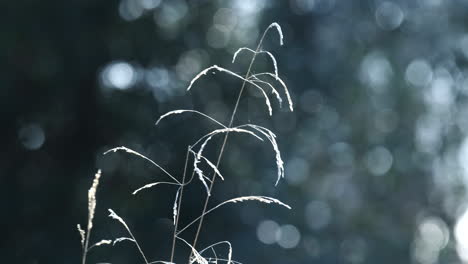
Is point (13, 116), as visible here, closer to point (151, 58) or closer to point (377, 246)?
point (151, 58)

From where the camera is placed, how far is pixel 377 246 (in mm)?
12461

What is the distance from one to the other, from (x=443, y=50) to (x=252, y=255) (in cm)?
484

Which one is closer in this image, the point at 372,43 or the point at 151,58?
the point at 151,58

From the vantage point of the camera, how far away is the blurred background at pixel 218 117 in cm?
974

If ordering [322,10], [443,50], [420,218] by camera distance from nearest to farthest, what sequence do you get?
[322,10] < [443,50] < [420,218]

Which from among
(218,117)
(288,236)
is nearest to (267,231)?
(288,236)

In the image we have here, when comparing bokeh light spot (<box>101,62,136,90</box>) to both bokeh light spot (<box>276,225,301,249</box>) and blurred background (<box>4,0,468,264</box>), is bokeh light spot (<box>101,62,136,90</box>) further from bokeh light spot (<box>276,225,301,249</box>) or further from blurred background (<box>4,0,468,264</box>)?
bokeh light spot (<box>276,225,301,249</box>)

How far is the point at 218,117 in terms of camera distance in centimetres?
1034

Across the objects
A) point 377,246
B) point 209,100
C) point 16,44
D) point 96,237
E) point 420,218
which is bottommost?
point 420,218

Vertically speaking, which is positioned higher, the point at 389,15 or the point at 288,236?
the point at 389,15

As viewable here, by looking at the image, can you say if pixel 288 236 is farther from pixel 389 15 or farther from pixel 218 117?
pixel 389 15

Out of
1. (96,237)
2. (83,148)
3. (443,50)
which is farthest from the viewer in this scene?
(443,50)

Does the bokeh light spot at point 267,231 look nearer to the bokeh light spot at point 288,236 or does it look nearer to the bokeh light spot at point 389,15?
the bokeh light spot at point 288,236

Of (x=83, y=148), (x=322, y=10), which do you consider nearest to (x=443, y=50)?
(x=322, y=10)
